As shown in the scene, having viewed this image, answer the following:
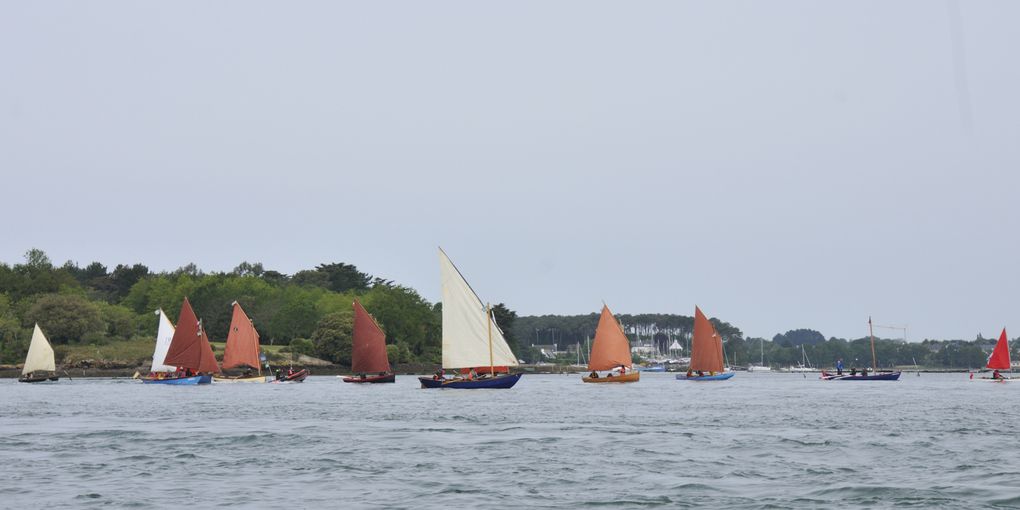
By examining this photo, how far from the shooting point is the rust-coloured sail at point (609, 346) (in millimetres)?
119625

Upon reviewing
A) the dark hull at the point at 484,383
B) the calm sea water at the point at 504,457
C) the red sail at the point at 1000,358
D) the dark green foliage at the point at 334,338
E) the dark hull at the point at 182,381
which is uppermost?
the dark green foliage at the point at 334,338

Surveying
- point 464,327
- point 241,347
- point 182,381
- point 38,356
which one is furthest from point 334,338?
point 464,327

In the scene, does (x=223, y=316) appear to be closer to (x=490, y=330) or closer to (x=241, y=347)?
(x=241, y=347)

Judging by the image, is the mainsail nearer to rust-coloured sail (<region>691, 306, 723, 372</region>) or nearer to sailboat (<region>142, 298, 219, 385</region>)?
sailboat (<region>142, 298, 219, 385</region>)

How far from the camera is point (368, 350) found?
4695 inches

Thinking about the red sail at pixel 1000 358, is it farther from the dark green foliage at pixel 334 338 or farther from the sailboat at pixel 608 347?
the dark green foliage at pixel 334 338

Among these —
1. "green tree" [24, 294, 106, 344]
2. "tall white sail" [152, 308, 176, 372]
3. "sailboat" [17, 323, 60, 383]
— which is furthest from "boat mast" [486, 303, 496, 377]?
"green tree" [24, 294, 106, 344]

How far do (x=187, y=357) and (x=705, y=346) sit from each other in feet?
194

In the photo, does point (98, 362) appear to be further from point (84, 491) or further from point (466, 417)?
point (84, 491)

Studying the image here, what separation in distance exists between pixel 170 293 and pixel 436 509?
587 feet

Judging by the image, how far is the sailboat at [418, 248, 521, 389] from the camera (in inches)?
3455

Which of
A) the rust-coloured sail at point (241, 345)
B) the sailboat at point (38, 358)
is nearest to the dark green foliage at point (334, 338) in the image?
the rust-coloured sail at point (241, 345)

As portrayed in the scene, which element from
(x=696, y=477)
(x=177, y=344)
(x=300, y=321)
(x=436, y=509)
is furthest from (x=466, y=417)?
(x=300, y=321)

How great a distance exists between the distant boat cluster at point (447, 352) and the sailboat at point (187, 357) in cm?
10
